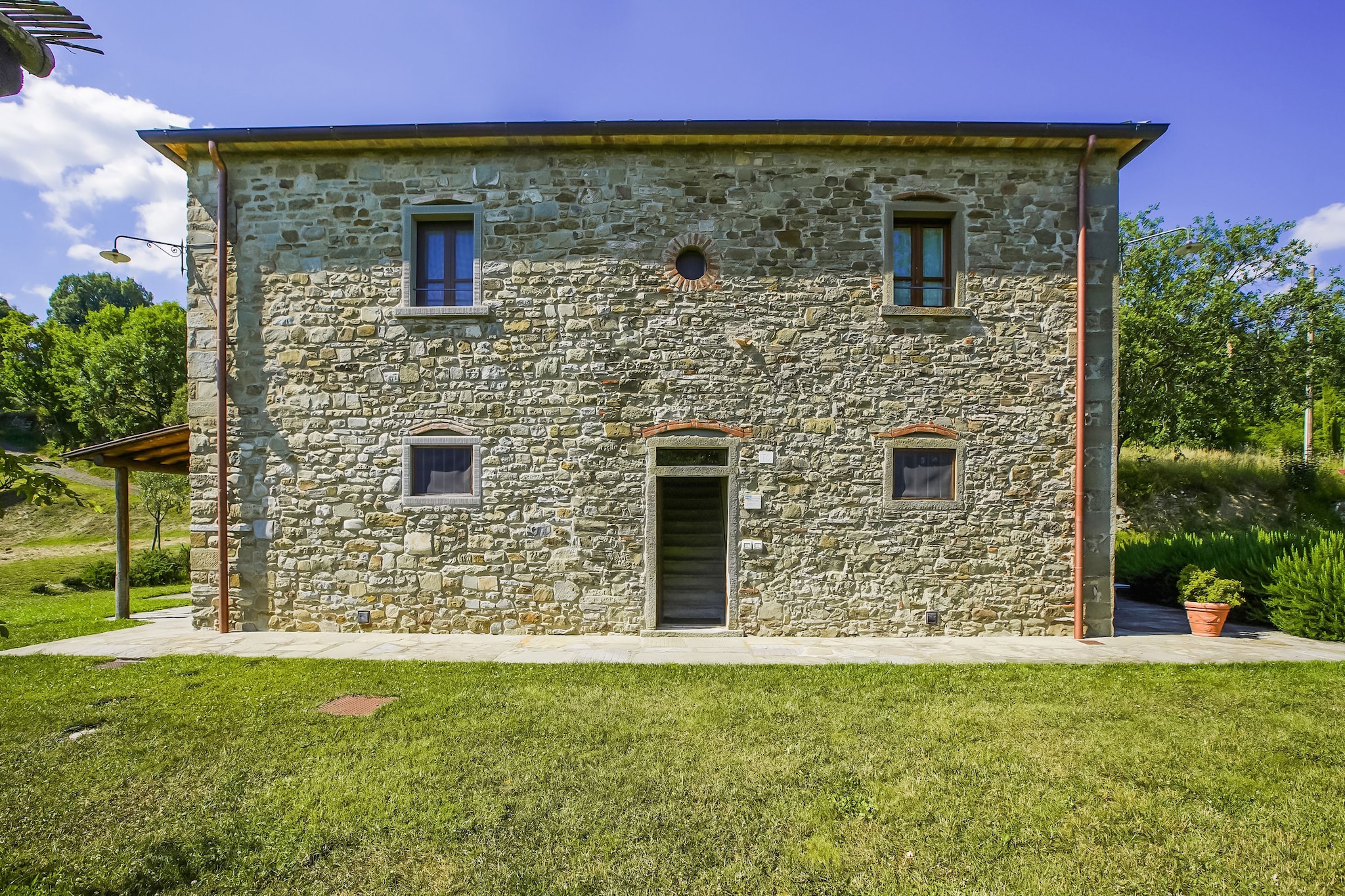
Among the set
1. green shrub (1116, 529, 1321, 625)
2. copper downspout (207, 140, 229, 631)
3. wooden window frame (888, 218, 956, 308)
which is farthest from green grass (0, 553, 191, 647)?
green shrub (1116, 529, 1321, 625)

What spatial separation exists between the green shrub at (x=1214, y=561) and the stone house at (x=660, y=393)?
2.76 meters

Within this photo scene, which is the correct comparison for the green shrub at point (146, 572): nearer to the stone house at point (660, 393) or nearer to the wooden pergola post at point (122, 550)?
the wooden pergola post at point (122, 550)

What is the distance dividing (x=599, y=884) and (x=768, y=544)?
17.7 ft

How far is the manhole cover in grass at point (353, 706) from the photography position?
17.4 feet

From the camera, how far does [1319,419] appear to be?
79.7 feet

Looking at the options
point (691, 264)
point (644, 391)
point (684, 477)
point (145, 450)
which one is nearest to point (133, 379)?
point (145, 450)

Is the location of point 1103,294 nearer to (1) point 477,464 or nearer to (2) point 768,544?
(2) point 768,544

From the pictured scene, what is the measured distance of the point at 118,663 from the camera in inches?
266

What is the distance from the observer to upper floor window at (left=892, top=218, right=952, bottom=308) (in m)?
8.40

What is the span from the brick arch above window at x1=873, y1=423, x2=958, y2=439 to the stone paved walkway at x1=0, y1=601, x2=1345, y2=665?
266 centimetres

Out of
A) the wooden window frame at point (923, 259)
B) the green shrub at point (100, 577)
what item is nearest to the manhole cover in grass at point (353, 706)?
the wooden window frame at point (923, 259)

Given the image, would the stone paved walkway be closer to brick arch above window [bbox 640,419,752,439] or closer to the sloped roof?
brick arch above window [bbox 640,419,752,439]

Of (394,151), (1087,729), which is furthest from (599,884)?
(394,151)

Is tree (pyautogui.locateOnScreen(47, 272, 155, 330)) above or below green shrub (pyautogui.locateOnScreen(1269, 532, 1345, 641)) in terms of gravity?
above
